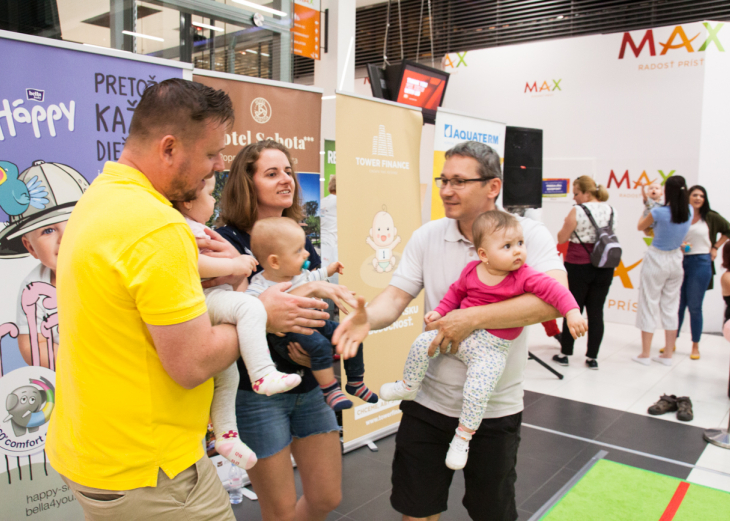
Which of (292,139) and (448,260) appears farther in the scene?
(292,139)

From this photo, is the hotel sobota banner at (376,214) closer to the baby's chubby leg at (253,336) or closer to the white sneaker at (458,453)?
the white sneaker at (458,453)

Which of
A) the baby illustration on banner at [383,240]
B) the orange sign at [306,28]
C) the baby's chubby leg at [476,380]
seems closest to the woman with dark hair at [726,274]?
the baby illustration on banner at [383,240]

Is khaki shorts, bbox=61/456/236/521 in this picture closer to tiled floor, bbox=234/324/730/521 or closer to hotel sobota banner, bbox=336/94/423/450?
tiled floor, bbox=234/324/730/521

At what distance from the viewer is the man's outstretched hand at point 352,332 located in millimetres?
1754

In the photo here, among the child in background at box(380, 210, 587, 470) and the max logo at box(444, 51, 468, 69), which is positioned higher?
the max logo at box(444, 51, 468, 69)

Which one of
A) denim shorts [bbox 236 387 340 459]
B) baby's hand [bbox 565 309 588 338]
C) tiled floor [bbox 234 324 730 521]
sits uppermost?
baby's hand [bbox 565 309 588 338]

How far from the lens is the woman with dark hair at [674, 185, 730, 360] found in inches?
233

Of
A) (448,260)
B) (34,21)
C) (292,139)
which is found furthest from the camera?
(34,21)

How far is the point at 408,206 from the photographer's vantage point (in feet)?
12.6

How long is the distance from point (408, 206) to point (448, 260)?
5.70 ft

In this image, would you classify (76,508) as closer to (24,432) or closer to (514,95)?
(24,432)

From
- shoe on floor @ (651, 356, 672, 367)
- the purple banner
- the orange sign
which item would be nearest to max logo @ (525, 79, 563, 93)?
the orange sign

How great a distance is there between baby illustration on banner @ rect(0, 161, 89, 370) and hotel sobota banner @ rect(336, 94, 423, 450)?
64.3 inches

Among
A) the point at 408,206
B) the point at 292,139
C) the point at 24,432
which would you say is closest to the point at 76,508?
the point at 24,432
